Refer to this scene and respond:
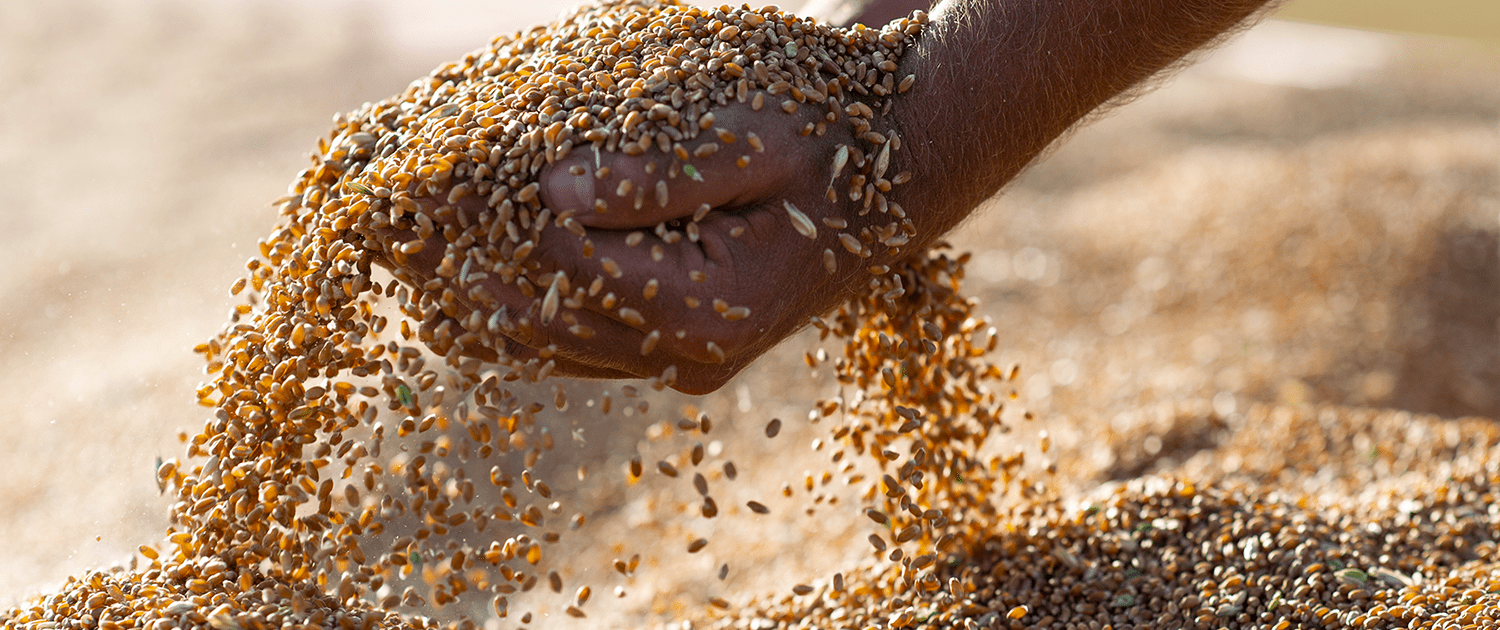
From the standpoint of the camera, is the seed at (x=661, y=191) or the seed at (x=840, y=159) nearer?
the seed at (x=661, y=191)

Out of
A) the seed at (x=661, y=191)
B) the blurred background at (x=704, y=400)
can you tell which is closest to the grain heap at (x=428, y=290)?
the seed at (x=661, y=191)

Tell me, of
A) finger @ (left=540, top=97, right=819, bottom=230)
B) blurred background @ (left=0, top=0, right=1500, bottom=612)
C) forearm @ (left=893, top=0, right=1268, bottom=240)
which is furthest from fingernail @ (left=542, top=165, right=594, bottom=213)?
blurred background @ (left=0, top=0, right=1500, bottom=612)

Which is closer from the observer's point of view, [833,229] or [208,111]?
[833,229]

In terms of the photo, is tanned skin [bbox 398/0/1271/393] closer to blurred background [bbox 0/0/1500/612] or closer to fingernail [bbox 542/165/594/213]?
fingernail [bbox 542/165/594/213]

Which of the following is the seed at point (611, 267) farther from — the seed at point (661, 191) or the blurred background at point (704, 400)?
the blurred background at point (704, 400)

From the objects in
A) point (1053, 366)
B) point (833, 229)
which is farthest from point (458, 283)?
point (1053, 366)

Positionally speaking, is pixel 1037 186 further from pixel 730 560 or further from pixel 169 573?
pixel 169 573

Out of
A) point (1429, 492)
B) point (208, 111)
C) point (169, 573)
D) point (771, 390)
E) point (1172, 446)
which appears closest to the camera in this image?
point (169, 573)
